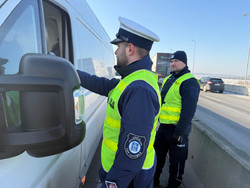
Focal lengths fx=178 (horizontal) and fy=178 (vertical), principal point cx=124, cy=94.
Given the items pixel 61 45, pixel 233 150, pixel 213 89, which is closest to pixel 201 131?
pixel 233 150

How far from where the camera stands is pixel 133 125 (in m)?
1.13

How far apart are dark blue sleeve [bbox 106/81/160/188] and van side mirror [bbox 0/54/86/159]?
44cm

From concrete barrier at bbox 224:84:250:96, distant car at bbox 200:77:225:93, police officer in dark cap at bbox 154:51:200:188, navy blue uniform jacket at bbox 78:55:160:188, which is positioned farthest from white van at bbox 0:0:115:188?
concrete barrier at bbox 224:84:250:96

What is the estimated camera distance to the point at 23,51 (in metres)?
1.05

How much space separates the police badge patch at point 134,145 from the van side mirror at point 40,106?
465 millimetres

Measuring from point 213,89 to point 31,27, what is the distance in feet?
70.8

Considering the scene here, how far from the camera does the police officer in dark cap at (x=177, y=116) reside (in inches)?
98.3

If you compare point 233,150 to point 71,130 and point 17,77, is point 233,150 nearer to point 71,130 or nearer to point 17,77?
point 71,130

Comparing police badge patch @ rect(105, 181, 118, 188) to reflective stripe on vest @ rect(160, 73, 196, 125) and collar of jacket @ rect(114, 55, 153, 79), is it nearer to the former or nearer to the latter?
collar of jacket @ rect(114, 55, 153, 79)

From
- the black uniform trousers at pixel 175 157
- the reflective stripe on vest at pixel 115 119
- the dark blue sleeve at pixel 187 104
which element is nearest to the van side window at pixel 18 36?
the reflective stripe on vest at pixel 115 119

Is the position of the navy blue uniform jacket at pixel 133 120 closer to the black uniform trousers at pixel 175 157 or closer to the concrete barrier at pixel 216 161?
the concrete barrier at pixel 216 161

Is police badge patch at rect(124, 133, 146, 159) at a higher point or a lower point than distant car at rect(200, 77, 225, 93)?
higher

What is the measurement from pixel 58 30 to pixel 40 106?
1582 millimetres

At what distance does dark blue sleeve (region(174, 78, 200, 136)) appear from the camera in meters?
2.46
